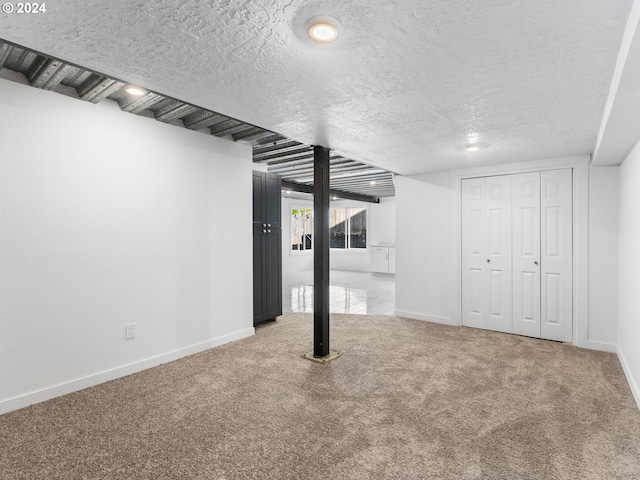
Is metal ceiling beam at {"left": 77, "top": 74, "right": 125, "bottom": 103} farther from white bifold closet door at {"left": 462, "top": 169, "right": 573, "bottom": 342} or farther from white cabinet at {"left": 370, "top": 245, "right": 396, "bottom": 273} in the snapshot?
white cabinet at {"left": 370, "top": 245, "right": 396, "bottom": 273}

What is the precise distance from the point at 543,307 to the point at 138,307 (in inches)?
176

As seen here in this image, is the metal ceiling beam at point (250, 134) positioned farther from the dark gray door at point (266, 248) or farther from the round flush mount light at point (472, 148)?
the round flush mount light at point (472, 148)

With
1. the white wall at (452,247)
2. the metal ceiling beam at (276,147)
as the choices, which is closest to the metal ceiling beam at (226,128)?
the metal ceiling beam at (276,147)

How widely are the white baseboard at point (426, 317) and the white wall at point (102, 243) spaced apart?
252 centimetres

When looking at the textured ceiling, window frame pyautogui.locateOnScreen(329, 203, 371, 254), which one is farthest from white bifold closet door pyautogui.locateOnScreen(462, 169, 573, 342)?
window frame pyautogui.locateOnScreen(329, 203, 371, 254)

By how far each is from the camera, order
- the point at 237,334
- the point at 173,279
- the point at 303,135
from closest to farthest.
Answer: the point at 303,135 → the point at 173,279 → the point at 237,334

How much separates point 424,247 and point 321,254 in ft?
7.03

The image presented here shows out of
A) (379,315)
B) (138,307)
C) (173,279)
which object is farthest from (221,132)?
(379,315)

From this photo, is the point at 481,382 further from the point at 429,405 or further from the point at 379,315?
the point at 379,315

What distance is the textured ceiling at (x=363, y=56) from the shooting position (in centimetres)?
136

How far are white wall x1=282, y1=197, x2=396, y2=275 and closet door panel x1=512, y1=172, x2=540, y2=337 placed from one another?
576 centimetres

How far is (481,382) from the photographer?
288 centimetres

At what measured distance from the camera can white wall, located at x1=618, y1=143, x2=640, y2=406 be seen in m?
2.63

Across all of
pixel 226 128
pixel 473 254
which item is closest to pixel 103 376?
pixel 226 128
